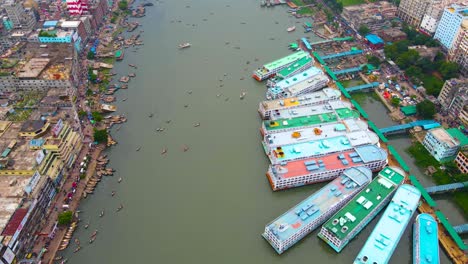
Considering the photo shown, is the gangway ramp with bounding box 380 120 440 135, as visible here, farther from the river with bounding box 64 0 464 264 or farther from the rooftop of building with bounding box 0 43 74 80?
the rooftop of building with bounding box 0 43 74 80

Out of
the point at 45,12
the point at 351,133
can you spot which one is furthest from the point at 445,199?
the point at 45,12

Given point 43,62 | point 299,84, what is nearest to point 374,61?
point 299,84

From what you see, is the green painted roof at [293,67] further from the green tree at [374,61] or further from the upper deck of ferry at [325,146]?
the upper deck of ferry at [325,146]

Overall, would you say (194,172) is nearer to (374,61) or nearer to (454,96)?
(374,61)

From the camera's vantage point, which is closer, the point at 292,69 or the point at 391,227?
the point at 391,227

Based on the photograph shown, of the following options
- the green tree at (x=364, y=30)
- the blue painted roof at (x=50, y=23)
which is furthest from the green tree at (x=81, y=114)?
the green tree at (x=364, y=30)

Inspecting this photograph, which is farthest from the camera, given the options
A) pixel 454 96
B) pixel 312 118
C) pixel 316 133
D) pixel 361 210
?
pixel 454 96

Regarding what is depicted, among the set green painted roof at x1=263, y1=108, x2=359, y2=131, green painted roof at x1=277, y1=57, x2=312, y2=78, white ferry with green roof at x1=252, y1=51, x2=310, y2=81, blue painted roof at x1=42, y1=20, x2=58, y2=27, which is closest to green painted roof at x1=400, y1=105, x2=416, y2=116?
green painted roof at x1=263, y1=108, x2=359, y2=131
